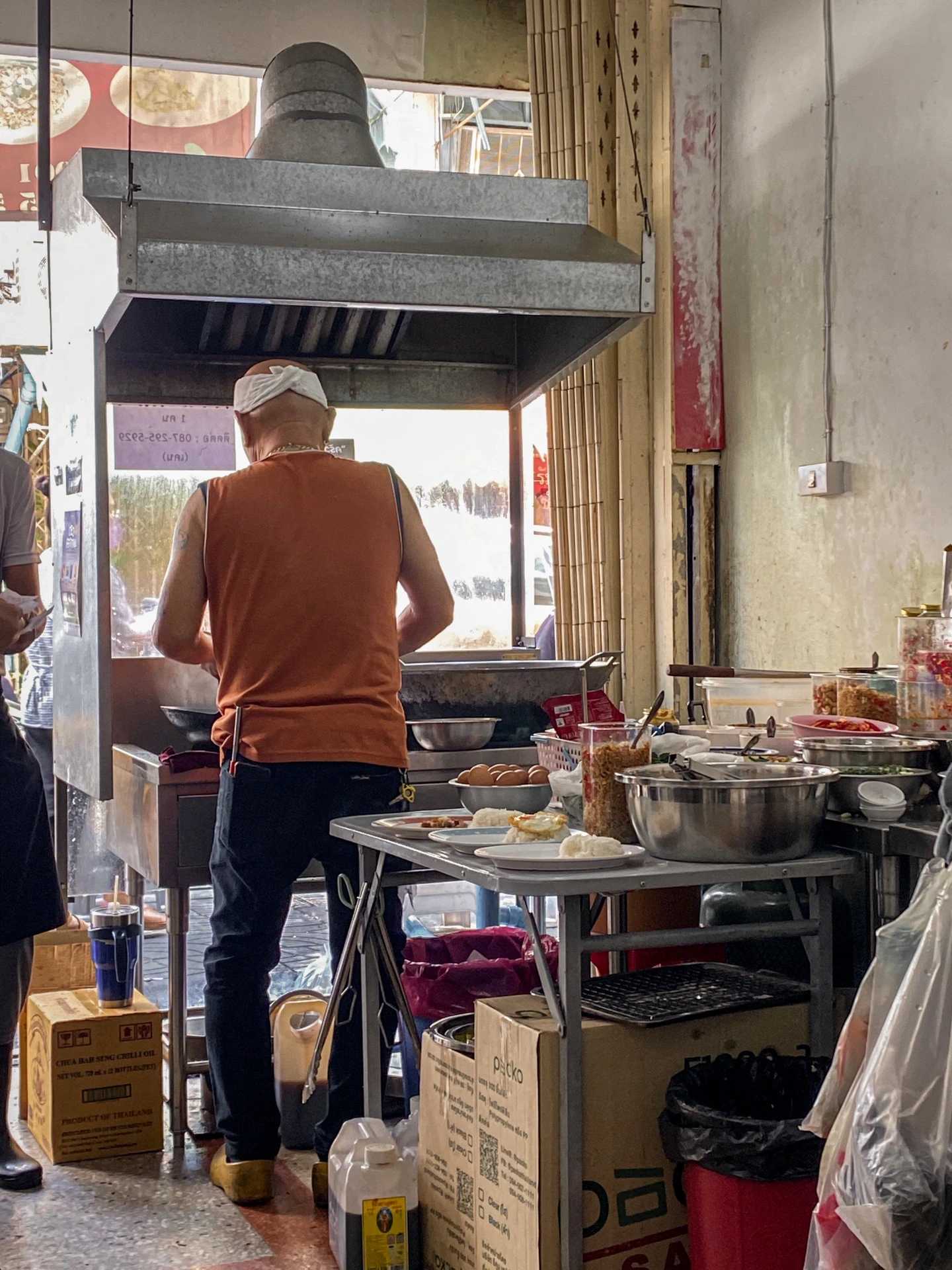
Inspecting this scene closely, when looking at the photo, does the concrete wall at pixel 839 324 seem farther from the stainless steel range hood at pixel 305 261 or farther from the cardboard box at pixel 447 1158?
the cardboard box at pixel 447 1158

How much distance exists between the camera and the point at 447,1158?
2486 millimetres

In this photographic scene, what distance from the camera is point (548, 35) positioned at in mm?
5070

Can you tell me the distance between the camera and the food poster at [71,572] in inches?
152

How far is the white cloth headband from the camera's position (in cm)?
302

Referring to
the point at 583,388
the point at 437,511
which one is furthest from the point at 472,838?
the point at 437,511

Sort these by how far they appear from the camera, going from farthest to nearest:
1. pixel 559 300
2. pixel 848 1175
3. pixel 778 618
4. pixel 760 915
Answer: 1. pixel 778 618
2. pixel 559 300
3. pixel 760 915
4. pixel 848 1175

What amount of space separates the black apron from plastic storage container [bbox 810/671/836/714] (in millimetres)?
1670

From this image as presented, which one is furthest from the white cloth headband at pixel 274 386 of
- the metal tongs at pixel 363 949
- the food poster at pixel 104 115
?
the food poster at pixel 104 115

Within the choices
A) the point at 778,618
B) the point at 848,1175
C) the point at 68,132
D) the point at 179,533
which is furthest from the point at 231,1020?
the point at 68,132

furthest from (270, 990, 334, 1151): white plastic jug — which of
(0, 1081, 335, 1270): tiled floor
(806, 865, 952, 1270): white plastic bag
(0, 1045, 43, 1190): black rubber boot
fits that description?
(806, 865, 952, 1270): white plastic bag

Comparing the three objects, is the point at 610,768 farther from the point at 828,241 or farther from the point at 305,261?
the point at 828,241

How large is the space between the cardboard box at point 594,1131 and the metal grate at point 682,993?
0.07ft

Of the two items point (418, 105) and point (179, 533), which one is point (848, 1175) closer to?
point (179, 533)

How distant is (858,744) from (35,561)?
186 cm
